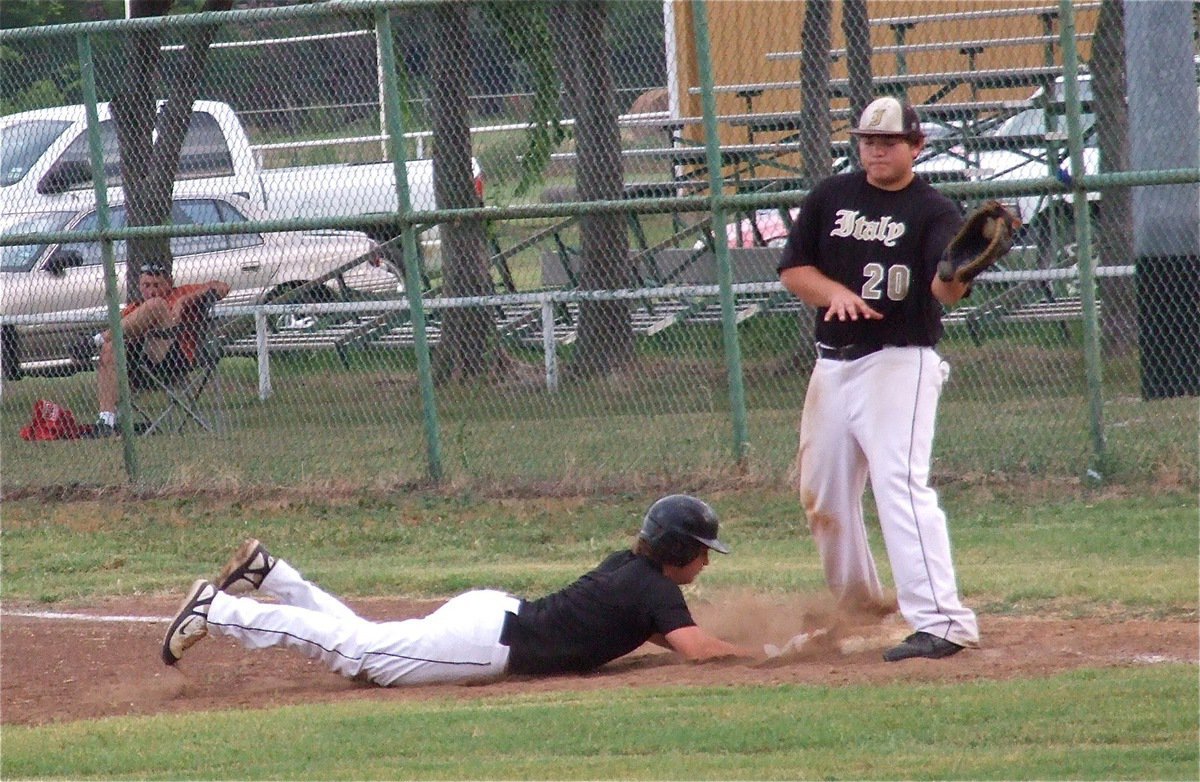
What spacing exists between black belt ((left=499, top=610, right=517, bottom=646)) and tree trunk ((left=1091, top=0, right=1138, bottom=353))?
6261mm

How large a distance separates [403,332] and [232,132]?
5.96ft

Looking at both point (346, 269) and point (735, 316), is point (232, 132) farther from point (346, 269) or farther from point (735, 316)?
point (735, 316)

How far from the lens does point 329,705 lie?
6.09 metres

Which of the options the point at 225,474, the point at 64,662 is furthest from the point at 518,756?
the point at 225,474

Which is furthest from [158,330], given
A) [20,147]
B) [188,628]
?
[188,628]

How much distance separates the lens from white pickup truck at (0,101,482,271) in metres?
11.0

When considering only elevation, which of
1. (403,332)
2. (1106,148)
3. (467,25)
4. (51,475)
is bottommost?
(51,475)

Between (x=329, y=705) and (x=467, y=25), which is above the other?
(x=467, y=25)

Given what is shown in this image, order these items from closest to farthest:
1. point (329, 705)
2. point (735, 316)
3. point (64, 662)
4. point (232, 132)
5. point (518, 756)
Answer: point (518, 756) → point (329, 705) → point (64, 662) → point (735, 316) → point (232, 132)

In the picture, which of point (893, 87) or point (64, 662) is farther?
point (893, 87)

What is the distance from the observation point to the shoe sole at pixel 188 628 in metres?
6.42

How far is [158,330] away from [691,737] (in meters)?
7.48

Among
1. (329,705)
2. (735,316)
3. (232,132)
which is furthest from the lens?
(232,132)

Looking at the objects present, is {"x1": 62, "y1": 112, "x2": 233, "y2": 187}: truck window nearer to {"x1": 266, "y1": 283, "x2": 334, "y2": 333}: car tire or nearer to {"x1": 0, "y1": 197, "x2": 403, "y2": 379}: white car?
{"x1": 0, "y1": 197, "x2": 403, "y2": 379}: white car
